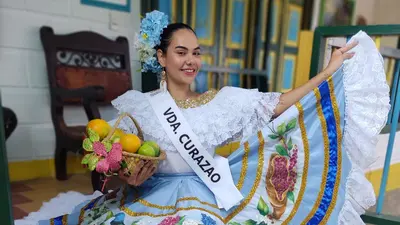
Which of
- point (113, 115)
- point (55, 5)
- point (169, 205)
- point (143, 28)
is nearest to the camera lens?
point (169, 205)

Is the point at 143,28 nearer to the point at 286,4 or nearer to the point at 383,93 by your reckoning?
the point at 383,93

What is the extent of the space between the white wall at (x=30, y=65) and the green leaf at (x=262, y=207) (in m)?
1.59

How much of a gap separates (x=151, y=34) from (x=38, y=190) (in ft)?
4.43

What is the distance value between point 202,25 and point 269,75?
106cm

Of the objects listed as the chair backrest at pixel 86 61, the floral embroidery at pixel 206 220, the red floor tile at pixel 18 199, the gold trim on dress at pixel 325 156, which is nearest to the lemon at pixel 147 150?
the floral embroidery at pixel 206 220

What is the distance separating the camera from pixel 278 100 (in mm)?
1085

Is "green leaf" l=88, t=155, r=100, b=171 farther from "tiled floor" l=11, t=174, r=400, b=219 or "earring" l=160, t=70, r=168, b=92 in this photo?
"tiled floor" l=11, t=174, r=400, b=219

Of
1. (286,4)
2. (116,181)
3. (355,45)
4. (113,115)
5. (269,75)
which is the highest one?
(286,4)

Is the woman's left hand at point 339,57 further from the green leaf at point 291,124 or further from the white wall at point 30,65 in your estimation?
the white wall at point 30,65

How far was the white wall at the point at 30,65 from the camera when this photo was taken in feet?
6.28

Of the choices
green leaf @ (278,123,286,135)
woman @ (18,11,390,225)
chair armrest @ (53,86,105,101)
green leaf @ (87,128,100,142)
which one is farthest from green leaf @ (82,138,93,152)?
chair armrest @ (53,86,105,101)

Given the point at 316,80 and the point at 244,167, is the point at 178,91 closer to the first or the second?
the point at 244,167

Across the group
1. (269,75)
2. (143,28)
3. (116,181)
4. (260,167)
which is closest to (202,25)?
(269,75)

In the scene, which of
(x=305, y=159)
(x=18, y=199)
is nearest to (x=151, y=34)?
(x=305, y=159)
